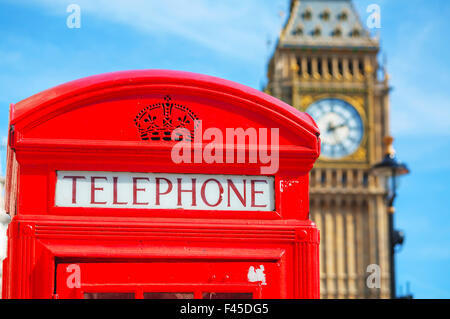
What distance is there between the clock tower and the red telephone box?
39497 millimetres

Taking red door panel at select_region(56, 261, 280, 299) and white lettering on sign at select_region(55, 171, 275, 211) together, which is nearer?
red door panel at select_region(56, 261, 280, 299)

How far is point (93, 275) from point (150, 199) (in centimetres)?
36

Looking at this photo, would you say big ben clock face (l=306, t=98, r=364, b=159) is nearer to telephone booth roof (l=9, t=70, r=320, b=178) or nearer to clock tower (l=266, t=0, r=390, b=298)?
clock tower (l=266, t=0, r=390, b=298)

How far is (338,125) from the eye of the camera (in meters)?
43.6

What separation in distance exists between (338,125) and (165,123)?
4051 centimetres

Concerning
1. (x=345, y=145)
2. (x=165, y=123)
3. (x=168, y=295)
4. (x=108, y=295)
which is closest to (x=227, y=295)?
(x=168, y=295)

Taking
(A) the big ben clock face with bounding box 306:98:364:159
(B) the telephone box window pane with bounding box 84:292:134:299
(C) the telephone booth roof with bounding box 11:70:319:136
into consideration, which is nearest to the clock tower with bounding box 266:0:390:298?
(A) the big ben clock face with bounding box 306:98:364:159

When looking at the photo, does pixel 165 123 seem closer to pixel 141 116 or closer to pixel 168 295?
pixel 141 116

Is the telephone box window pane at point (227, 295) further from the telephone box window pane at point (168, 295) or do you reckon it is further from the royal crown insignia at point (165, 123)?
the royal crown insignia at point (165, 123)

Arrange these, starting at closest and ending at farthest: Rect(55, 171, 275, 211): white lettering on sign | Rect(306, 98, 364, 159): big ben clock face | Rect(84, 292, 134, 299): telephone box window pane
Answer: Rect(84, 292, 134, 299): telephone box window pane → Rect(55, 171, 275, 211): white lettering on sign → Rect(306, 98, 364, 159): big ben clock face

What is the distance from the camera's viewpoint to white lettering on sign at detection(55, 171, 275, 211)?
11.2 feet

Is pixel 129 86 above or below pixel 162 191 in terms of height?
above

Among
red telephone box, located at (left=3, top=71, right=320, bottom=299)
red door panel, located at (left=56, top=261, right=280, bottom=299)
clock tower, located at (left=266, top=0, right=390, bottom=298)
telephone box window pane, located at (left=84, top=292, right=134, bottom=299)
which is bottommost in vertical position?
telephone box window pane, located at (left=84, top=292, right=134, bottom=299)

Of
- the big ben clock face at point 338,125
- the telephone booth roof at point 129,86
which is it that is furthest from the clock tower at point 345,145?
the telephone booth roof at point 129,86
